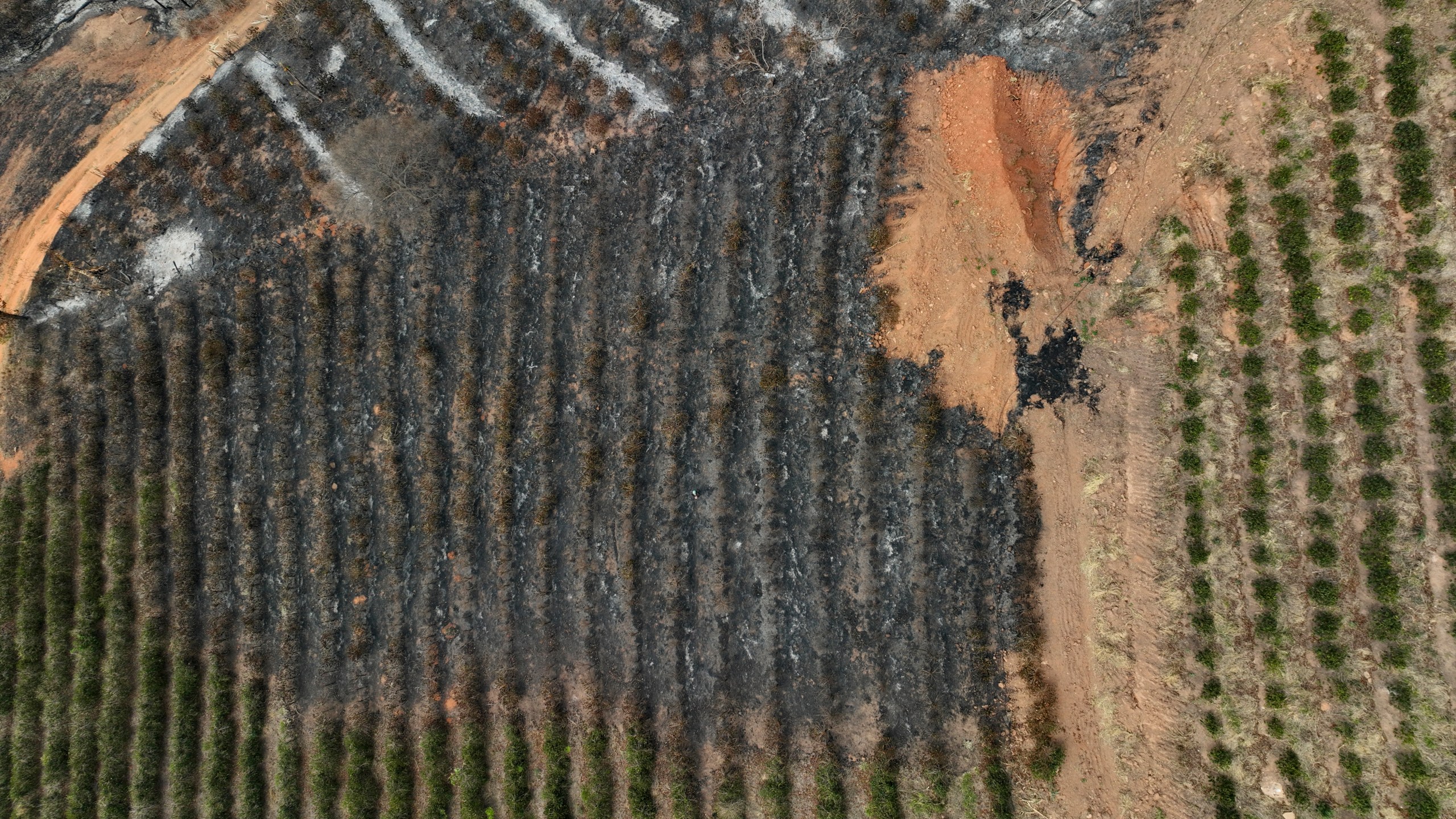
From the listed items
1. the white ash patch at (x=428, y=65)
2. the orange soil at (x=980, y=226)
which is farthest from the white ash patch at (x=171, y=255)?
the orange soil at (x=980, y=226)

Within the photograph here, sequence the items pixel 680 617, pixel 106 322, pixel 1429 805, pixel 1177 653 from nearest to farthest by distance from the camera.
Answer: pixel 1429 805
pixel 1177 653
pixel 680 617
pixel 106 322

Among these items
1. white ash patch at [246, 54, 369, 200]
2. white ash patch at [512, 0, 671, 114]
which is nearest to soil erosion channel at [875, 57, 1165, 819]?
white ash patch at [512, 0, 671, 114]

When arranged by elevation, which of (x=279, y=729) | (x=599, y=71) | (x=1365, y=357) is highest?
(x=599, y=71)

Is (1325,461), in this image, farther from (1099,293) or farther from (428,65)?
(428,65)

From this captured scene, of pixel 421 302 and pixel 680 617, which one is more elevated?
pixel 421 302

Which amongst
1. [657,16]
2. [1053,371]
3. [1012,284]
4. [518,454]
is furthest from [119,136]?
[1053,371]

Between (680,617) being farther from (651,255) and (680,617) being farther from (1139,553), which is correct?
(1139,553)

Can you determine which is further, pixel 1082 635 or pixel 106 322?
pixel 106 322

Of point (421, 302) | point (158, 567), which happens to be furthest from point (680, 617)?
point (158, 567)
